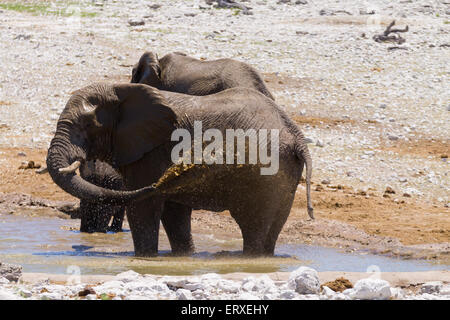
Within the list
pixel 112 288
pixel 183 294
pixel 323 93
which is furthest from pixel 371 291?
pixel 323 93

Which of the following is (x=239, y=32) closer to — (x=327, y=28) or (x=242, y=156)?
(x=327, y=28)

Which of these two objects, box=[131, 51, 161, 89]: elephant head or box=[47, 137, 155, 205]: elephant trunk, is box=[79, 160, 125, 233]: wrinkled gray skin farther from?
box=[47, 137, 155, 205]: elephant trunk

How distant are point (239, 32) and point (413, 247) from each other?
678 inches

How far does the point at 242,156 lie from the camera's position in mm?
10055

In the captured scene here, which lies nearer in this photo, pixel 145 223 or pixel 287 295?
Result: pixel 287 295

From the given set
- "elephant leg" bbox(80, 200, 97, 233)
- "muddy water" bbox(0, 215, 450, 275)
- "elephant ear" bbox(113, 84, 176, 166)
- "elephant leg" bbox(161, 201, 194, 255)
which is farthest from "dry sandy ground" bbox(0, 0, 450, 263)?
"elephant ear" bbox(113, 84, 176, 166)

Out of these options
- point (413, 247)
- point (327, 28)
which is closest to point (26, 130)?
point (413, 247)

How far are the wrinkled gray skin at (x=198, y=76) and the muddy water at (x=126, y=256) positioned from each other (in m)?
2.10

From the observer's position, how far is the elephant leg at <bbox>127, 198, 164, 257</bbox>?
10.2m

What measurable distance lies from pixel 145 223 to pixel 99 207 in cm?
287

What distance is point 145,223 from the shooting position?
10266 mm

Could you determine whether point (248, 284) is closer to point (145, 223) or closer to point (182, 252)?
point (145, 223)

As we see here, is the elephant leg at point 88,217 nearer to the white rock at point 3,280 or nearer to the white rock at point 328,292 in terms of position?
the white rock at point 3,280

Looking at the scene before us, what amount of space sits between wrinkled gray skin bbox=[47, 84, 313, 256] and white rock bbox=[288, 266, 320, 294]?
9.62 ft
